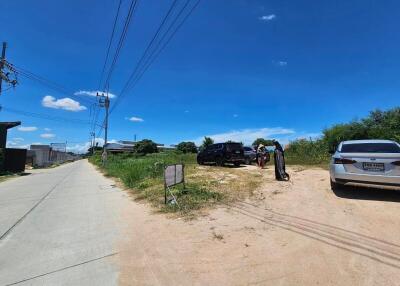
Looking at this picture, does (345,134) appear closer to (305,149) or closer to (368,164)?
(305,149)

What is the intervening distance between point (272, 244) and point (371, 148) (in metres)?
5.65

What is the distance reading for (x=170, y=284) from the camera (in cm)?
395

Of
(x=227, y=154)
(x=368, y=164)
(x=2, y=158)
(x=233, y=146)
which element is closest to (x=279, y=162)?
(x=368, y=164)

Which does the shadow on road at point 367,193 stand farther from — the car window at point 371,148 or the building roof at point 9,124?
the building roof at point 9,124

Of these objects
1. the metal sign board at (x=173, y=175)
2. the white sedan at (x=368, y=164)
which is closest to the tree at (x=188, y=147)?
the metal sign board at (x=173, y=175)

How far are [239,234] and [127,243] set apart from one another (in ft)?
7.21

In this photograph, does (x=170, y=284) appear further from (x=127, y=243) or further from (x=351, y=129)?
(x=351, y=129)

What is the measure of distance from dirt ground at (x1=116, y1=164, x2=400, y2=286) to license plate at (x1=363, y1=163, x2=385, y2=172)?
861 millimetres

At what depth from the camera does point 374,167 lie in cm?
809

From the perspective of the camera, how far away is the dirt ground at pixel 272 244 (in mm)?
4051

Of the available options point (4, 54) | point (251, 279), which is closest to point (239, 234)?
point (251, 279)

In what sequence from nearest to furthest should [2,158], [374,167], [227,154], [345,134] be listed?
[374,167] < [227,154] < [2,158] < [345,134]

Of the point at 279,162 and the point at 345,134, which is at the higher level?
the point at 345,134

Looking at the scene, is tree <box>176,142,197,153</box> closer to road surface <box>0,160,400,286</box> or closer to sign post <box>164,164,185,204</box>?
sign post <box>164,164,185,204</box>
